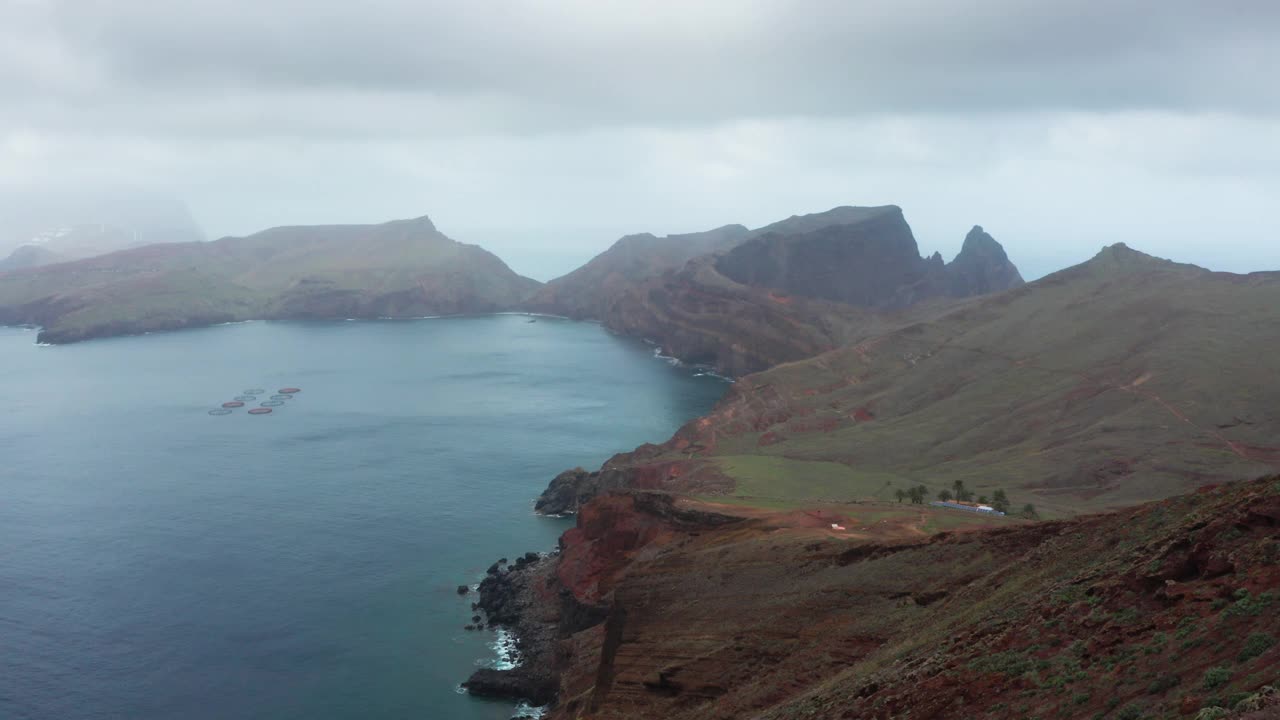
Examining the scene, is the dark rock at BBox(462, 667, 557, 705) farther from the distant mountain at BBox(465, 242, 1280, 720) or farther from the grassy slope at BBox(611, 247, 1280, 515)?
the grassy slope at BBox(611, 247, 1280, 515)

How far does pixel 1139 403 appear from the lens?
92.0 metres

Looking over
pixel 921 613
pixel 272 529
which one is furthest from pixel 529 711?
pixel 272 529

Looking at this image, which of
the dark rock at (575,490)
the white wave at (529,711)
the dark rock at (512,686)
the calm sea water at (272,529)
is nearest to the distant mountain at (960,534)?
the dark rock at (512,686)

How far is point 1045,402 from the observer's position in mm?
101250

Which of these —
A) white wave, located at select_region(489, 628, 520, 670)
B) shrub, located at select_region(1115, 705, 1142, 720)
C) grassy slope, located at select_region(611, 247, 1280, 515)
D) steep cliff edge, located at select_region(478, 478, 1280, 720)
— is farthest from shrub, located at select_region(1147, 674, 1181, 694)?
grassy slope, located at select_region(611, 247, 1280, 515)

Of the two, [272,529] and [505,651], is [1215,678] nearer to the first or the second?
[505,651]

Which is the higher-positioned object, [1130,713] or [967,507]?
[1130,713]

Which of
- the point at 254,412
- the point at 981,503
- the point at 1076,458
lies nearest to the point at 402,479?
the point at 254,412

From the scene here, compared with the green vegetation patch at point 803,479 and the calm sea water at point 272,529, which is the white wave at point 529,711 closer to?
the calm sea water at point 272,529

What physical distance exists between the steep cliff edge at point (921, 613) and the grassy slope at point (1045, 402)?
25644mm

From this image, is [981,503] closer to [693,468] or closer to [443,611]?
[693,468]

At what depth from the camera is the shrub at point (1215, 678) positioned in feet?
55.6

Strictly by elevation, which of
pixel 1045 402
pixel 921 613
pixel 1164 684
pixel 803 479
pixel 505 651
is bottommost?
pixel 505 651

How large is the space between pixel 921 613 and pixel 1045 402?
7384cm
